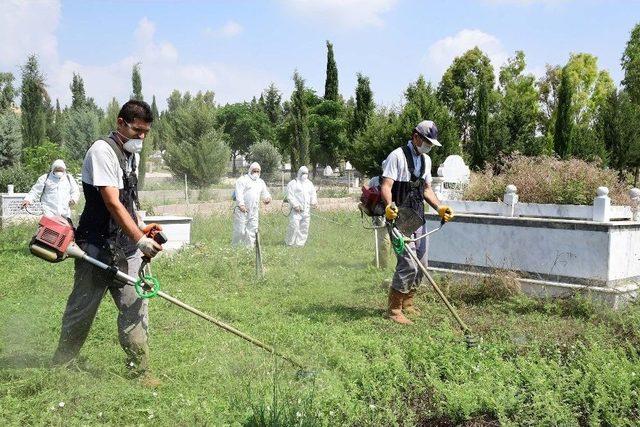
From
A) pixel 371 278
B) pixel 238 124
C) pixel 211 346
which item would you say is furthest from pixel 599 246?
pixel 238 124

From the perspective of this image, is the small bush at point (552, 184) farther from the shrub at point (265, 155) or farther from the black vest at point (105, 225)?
the shrub at point (265, 155)

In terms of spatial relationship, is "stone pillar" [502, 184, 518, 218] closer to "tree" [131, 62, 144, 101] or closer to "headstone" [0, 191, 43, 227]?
"headstone" [0, 191, 43, 227]

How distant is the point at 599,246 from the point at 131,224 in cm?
493

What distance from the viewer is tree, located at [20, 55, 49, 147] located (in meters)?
27.4

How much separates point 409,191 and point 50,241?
11.6ft

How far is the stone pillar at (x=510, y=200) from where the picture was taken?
7.74m

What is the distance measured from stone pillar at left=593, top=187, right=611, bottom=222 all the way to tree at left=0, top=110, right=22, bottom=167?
27.9 m

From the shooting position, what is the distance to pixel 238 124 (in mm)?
61750

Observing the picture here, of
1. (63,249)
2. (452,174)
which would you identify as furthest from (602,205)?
(63,249)

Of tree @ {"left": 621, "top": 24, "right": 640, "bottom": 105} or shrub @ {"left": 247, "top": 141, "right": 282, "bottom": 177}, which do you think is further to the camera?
shrub @ {"left": 247, "top": 141, "right": 282, "bottom": 177}

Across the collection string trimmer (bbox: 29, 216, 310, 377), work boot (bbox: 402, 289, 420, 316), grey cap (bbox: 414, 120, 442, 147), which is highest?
grey cap (bbox: 414, 120, 442, 147)

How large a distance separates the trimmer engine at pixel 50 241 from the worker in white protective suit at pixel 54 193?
23.6 feet

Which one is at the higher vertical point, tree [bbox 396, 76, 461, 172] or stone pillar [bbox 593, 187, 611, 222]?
tree [bbox 396, 76, 461, 172]

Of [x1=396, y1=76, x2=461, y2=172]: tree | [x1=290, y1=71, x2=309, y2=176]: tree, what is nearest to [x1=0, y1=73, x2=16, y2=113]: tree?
[x1=290, y1=71, x2=309, y2=176]: tree
